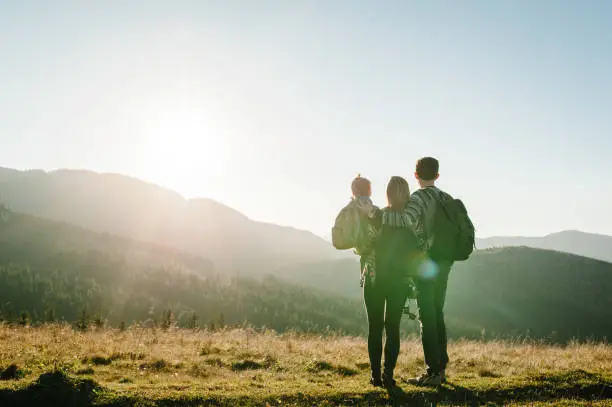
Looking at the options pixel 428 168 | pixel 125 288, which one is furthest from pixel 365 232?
pixel 125 288

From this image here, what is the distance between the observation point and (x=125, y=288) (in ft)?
372

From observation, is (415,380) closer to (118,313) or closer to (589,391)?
(589,391)

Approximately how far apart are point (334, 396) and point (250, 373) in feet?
7.75

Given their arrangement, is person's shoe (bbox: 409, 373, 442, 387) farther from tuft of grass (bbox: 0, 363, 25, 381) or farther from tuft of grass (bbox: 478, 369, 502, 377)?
tuft of grass (bbox: 0, 363, 25, 381)

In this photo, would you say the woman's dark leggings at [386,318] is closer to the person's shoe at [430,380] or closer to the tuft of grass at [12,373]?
the person's shoe at [430,380]

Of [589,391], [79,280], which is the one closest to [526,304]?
[79,280]

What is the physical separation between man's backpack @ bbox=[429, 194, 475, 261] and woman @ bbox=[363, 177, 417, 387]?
48 cm

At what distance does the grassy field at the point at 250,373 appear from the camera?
5.98m

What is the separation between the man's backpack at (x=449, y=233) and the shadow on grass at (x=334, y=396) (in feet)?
6.72

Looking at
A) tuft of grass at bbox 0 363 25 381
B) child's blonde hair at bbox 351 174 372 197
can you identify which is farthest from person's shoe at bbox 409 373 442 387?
tuft of grass at bbox 0 363 25 381

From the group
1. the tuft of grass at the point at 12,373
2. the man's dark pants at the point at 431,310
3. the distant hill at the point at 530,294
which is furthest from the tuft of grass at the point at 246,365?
the distant hill at the point at 530,294

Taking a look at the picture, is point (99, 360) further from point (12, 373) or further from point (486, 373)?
point (486, 373)

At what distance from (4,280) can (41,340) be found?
115 meters

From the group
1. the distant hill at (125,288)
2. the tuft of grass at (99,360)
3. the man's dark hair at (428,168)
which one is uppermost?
the man's dark hair at (428,168)
